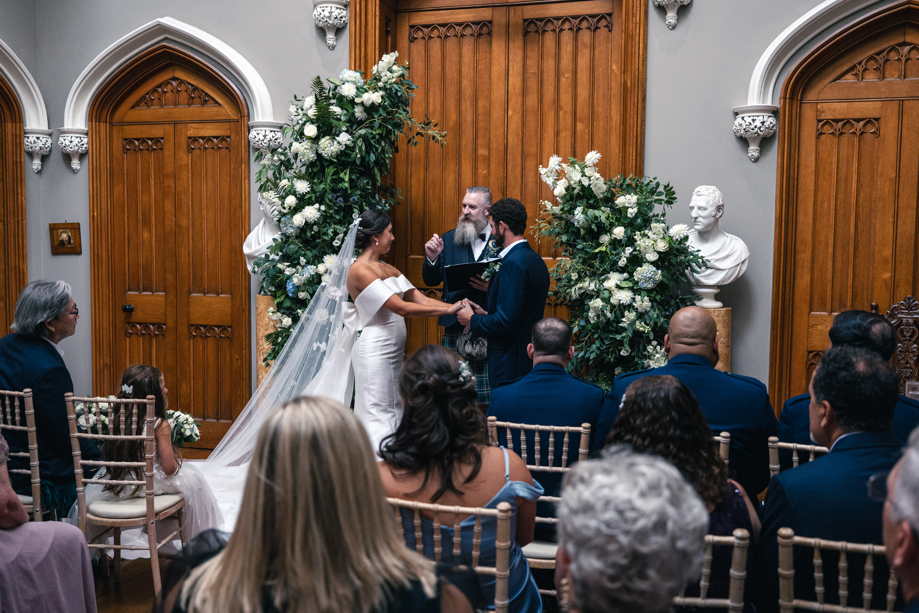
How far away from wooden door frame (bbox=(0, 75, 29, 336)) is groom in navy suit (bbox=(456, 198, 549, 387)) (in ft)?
12.9

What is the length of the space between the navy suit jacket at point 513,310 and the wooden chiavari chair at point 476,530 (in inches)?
90.8

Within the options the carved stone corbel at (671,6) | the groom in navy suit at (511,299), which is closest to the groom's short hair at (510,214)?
the groom in navy suit at (511,299)

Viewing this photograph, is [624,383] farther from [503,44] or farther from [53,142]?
[53,142]

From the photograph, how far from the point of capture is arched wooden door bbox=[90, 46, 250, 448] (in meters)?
5.93

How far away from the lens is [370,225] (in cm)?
471

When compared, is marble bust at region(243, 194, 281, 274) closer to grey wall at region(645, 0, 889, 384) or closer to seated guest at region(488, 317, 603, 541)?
grey wall at region(645, 0, 889, 384)

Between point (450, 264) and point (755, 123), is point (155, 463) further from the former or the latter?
point (755, 123)

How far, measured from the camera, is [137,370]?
11.4 ft

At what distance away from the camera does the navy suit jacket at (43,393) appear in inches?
132

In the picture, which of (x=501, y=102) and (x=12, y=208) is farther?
(x=12, y=208)

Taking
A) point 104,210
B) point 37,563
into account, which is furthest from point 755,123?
point 104,210

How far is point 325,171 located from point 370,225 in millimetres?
562

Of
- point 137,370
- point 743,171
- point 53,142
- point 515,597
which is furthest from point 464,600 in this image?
point 53,142

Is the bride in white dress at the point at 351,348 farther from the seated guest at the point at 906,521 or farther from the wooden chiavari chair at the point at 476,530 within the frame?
the seated guest at the point at 906,521
